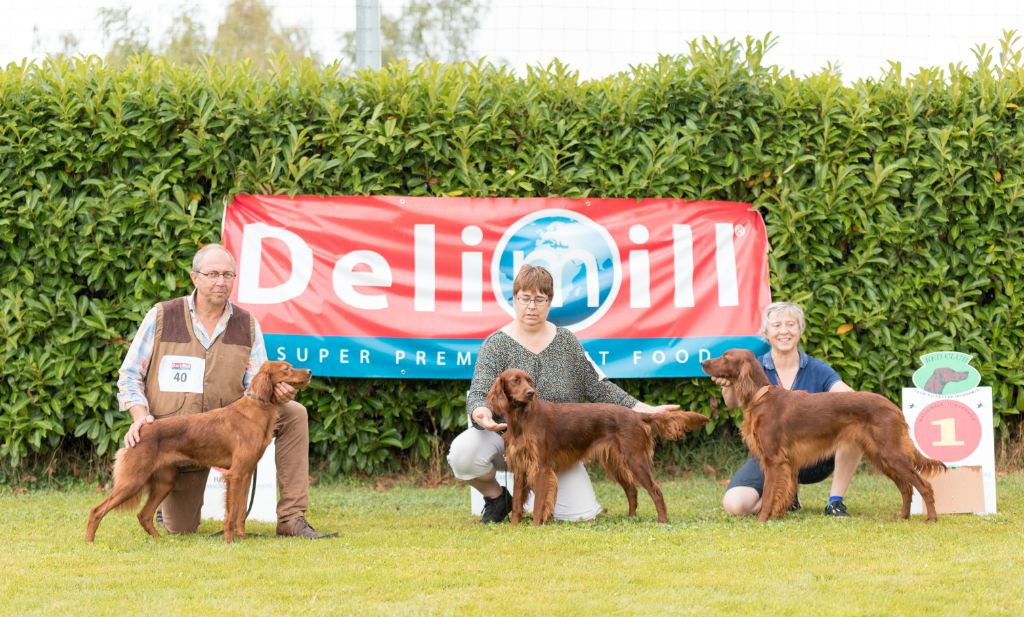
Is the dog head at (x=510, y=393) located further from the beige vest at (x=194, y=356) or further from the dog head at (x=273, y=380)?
the beige vest at (x=194, y=356)

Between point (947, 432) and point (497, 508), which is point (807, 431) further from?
point (497, 508)

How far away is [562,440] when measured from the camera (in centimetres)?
478

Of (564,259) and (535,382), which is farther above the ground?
(564,259)

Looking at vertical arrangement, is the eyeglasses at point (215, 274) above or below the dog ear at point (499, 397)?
above

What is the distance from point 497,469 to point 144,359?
5.59 ft

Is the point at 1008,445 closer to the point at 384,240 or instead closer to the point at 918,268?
the point at 918,268

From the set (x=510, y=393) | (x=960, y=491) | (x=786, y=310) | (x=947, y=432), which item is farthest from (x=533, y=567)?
(x=947, y=432)

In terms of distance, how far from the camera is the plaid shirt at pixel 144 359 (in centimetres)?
458

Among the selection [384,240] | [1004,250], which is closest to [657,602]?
[384,240]

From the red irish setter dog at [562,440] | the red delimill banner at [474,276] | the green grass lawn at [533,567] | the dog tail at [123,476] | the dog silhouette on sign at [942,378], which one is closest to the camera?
the green grass lawn at [533,567]

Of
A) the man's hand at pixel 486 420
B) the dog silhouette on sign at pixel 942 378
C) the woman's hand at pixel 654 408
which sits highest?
the dog silhouette on sign at pixel 942 378

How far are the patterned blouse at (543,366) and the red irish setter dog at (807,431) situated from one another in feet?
1.94

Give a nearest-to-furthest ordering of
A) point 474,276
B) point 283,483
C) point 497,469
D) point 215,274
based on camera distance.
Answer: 1. point 215,274
2. point 283,483
3. point 497,469
4. point 474,276

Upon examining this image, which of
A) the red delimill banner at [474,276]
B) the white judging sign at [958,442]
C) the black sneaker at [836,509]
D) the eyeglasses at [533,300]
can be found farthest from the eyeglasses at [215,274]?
the white judging sign at [958,442]
